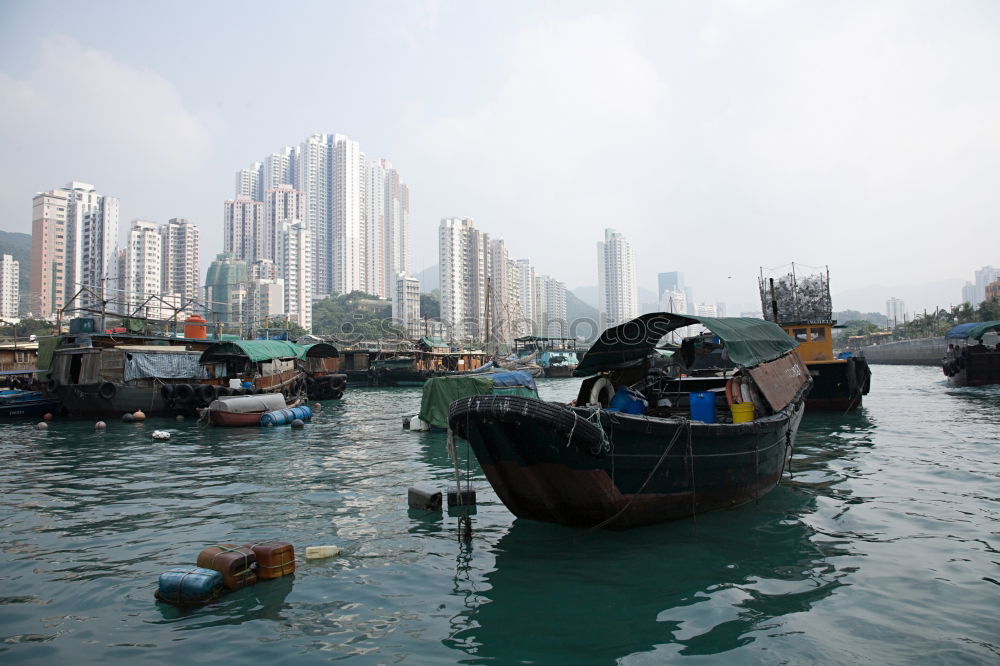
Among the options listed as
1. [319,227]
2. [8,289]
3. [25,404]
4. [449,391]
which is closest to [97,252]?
[8,289]

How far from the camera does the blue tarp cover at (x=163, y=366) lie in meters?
21.4

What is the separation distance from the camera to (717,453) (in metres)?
7.12

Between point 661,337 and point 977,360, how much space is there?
1133 inches

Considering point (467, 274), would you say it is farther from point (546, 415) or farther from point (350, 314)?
point (546, 415)

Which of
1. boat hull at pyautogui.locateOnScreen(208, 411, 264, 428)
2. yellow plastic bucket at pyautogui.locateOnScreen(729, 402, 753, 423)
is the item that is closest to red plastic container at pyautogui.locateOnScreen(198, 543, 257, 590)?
yellow plastic bucket at pyautogui.locateOnScreen(729, 402, 753, 423)

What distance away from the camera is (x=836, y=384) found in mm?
19906

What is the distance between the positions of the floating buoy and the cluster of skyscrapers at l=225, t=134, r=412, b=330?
328 ft

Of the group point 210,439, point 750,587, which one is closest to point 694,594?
point 750,587

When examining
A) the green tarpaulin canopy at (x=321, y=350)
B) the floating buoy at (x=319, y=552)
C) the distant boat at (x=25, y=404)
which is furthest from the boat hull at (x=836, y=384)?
the distant boat at (x=25, y=404)

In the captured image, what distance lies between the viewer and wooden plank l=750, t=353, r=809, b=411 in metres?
8.98

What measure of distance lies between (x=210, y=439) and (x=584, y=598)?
14.0 m

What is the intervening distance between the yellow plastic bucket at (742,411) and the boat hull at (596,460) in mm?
704

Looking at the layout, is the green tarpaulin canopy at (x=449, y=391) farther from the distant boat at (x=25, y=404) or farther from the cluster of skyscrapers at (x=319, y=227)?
the cluster of skyscrapers at (x=319, y=227)

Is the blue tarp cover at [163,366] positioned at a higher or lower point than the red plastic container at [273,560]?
higher
